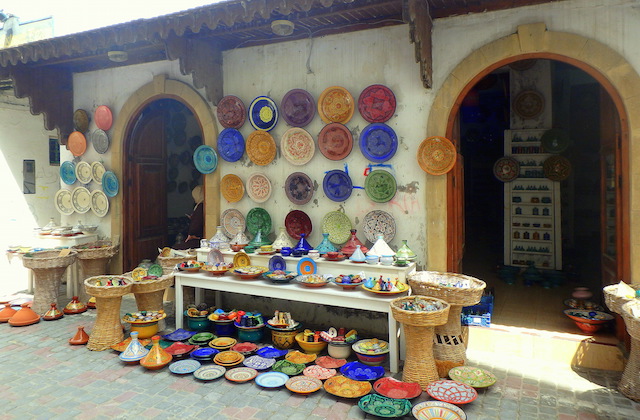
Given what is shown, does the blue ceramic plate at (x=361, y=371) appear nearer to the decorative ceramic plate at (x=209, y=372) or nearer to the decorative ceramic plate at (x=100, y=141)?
the decorative ceramic plate at (x=209, y=372)

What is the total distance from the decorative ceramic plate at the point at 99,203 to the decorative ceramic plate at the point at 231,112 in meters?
2.78

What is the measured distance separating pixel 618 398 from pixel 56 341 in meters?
5.89

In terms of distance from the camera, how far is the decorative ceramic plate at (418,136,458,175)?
15.9 feet

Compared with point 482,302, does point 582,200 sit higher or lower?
higher

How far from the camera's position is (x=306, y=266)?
197 inches

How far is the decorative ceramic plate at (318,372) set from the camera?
3995mm

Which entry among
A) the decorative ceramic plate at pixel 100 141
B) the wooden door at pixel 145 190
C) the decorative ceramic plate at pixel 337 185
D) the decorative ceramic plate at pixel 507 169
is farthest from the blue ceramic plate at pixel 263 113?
the decorative ceramic plate at pixel 507 169

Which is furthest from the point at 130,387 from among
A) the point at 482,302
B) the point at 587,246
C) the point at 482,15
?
the point at 587,246

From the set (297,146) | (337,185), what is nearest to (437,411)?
(337,185)

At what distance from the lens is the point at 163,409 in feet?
11.5

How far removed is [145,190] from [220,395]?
500cm

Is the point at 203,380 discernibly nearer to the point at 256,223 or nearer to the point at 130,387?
the point at 130,387

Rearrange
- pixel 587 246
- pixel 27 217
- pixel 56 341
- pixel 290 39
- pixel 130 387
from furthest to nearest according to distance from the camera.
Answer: pixel 587 246, pixel 27 217, pixel 290 39, pixel 56 341, pixel 130 387

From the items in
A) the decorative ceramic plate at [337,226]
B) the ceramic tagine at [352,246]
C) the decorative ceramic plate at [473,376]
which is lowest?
the decorative ceramic plate at [473,376]
